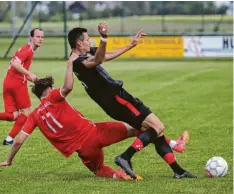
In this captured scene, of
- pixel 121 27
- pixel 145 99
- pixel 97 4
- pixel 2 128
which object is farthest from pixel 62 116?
pixel 97 4


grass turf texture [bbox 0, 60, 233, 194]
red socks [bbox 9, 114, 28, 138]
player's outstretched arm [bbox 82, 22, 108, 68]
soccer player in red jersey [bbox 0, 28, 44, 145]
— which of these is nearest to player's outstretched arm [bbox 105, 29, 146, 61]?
player's outstretched arm [bbox 82, 22, 108, 68]

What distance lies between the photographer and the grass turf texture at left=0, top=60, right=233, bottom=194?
366 inches

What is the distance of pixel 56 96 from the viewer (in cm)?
968

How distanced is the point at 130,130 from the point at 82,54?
4.07 feet

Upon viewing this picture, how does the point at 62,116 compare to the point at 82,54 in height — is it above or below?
below

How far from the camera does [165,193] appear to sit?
8836mm

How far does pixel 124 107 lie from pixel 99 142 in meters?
0.58

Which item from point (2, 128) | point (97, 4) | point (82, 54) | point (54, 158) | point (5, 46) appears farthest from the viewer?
point (97, 4)

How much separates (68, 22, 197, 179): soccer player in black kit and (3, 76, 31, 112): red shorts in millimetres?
4227

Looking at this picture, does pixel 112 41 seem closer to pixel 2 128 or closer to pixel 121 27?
pixel 121 27

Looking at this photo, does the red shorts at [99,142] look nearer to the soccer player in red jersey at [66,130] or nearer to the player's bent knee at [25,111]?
the soccer player in red jersey at [66,130]

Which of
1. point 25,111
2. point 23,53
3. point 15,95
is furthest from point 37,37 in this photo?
point 25,111

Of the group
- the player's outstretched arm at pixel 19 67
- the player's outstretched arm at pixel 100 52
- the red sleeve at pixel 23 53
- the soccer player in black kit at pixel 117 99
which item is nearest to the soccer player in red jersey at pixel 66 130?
the soccer player in black kit at pixel 117 99

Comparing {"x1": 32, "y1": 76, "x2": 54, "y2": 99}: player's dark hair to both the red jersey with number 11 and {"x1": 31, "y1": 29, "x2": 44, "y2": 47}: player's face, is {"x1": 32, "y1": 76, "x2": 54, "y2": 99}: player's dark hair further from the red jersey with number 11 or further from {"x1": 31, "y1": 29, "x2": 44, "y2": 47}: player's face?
{"x1": 31, "y1": 29, "x2": 44, "y2": 47}: player's face
